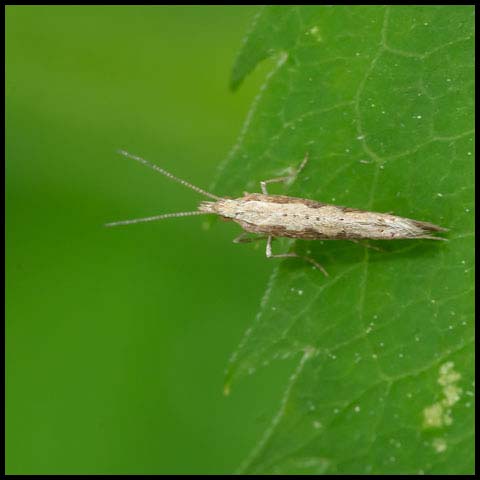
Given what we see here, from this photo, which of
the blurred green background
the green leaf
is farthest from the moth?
the blurred green background

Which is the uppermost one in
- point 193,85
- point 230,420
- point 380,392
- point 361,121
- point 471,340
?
point 193,85

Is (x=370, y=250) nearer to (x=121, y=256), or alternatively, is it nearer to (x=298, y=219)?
(x=298, y=219)

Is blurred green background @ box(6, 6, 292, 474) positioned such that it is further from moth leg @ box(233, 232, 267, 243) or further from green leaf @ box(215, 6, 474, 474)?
green leaf @ box(215, 6, 474, 474)

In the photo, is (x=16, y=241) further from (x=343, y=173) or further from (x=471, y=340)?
(x=471, y=340)

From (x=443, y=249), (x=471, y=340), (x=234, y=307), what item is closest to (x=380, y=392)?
(x=471, y=340)

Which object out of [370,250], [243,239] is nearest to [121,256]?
[243,239]

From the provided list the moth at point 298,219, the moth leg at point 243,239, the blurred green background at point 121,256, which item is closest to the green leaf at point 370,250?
the moth at point 298,219
